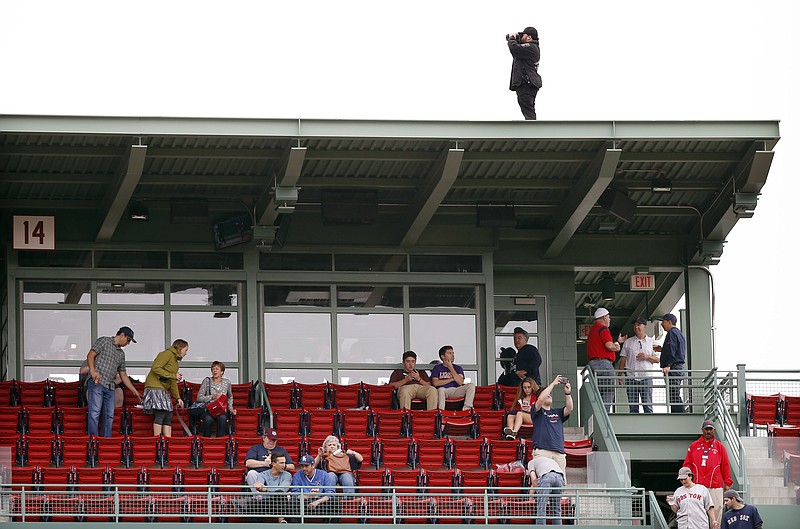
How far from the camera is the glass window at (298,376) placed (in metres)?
25.4

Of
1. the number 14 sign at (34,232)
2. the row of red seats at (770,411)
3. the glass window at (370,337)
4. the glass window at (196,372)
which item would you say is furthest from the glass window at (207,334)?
the row of red seats at (770,411)

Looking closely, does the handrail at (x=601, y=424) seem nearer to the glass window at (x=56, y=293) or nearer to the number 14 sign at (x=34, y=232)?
the glass window at (x=56, y=293)

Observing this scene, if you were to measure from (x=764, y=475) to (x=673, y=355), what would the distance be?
2.86m

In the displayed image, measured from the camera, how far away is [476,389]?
24.5 meters

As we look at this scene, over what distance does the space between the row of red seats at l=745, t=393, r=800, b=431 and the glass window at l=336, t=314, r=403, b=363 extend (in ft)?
17.7

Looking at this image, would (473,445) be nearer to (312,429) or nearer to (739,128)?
(312,429)

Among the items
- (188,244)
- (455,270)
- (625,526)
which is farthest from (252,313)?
(625,526)

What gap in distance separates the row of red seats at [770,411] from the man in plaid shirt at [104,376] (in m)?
8.34

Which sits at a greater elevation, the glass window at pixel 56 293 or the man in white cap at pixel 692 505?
the glass window at pixel 56 293

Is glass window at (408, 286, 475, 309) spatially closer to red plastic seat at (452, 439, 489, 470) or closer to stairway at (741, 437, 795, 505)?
red plastic seat at (452, 439, 489, 470)

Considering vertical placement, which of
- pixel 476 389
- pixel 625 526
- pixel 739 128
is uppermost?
pixel 739 128

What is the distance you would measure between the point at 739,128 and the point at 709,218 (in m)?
3.08

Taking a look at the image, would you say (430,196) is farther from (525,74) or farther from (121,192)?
(121,192)

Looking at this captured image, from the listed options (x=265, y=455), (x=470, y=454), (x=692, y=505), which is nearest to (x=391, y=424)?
(x=470, y=454)
